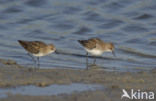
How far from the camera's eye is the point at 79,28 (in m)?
18.1

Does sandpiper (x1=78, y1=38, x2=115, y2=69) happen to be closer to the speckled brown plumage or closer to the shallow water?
the speckled brown plumage

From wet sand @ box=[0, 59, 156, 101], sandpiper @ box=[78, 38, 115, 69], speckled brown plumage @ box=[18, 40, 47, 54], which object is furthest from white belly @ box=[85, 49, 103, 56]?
wet sand @ box=[0, 59, 156, 101]

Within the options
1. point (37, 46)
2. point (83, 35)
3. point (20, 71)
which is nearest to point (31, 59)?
point (37, 46)

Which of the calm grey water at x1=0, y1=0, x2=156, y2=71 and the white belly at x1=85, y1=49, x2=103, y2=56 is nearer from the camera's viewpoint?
the white belly at x1=85, y1=49, x2=103, y2=56

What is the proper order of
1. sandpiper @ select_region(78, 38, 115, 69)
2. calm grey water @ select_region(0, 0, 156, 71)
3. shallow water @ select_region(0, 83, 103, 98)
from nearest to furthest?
1. shallow water @ select_region(0, 83, 103, 98)
2. sandpiper @ select_region(78, 38, 115, 69)
3. calm grey water @ select_region(0, 0, 156, 71)

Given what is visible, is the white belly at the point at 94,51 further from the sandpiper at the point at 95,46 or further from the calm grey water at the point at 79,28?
the calm grey water at the point at 79,28

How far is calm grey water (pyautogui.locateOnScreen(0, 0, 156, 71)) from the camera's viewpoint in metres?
13.7

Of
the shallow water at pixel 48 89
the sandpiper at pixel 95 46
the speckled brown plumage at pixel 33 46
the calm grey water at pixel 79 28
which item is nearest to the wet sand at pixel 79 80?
the shallow water at pixel 48 89

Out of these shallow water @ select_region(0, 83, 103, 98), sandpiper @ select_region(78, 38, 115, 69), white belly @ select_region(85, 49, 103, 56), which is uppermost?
sandpiper @ select_region(78, 38, 115, 69)

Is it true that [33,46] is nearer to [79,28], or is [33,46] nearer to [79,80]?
[79,80]

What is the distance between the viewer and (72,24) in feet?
61.2

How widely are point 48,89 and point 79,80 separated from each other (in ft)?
3.45

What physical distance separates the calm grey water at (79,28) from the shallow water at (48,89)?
→ 3.47 metres

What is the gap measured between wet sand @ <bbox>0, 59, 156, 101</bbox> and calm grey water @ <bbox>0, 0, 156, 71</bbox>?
6.84ft
